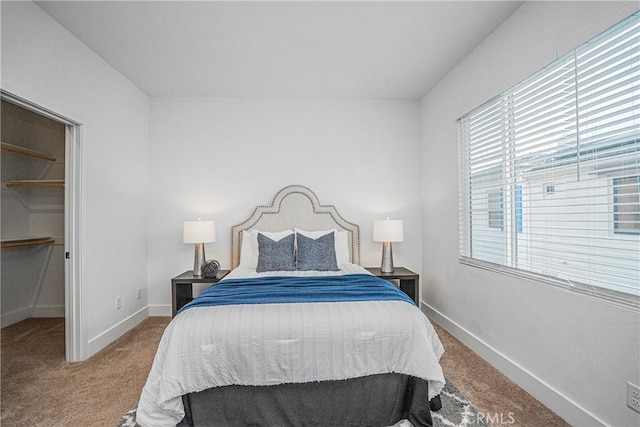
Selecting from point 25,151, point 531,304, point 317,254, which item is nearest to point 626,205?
point 531,304

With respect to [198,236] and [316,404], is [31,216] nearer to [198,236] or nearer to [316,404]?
[198,236]

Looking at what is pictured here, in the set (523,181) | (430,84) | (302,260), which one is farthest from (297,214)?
(523,181)

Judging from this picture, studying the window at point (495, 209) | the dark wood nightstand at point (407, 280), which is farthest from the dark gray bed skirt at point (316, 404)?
the dark wood nightstand at point (407, 280)

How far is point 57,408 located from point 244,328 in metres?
1.46

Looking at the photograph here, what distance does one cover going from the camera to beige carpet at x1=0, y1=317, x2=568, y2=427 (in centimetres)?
203

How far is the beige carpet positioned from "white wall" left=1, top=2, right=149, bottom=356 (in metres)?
0.32

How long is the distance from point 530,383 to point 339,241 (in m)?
2.19

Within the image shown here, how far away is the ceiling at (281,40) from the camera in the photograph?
7.82 ft

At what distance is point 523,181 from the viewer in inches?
94.9

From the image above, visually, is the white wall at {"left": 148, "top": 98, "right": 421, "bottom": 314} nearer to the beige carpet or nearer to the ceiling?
the ceiling

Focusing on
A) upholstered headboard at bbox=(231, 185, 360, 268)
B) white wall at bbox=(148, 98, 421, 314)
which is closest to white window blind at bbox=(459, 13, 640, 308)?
white wall at bbox=(148, 98, 421, 314)

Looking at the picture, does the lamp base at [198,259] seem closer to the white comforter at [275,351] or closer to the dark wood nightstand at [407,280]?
the white comforter at [275,351]

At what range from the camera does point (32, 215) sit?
13.3 ft

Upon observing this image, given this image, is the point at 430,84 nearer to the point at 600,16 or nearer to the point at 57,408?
the point at 600,16
